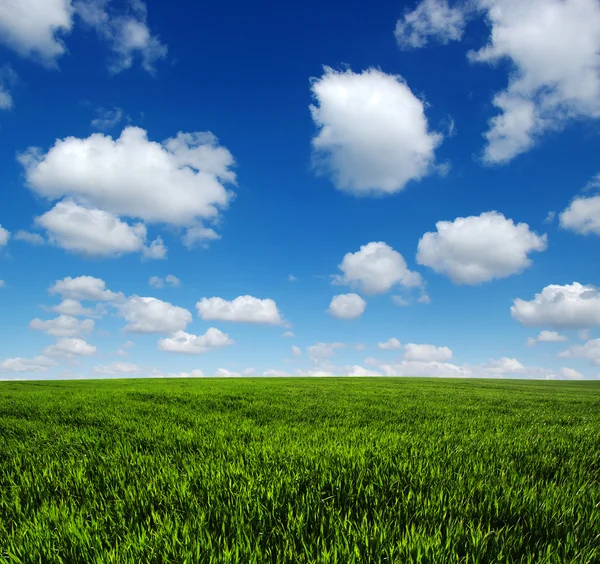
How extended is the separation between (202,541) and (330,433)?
4643 millimetres

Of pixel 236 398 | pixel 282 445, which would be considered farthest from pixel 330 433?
pixel 236 398

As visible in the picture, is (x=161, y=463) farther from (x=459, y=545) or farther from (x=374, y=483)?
(x=459, y=545)

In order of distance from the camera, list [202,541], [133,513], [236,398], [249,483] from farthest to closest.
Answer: [236,398] → [249,483] → [133,513] → [202,541]

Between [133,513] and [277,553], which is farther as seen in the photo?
[133,513]

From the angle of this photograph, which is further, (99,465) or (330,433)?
(330,433)

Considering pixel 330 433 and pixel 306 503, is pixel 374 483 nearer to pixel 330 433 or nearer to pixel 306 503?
pixel 306 503

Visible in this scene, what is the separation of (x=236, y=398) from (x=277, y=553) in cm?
1190

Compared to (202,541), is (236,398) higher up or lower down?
lower down

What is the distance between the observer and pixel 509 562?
259 centimetres

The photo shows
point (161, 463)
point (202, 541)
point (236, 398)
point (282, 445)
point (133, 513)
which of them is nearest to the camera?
point (202, 541)

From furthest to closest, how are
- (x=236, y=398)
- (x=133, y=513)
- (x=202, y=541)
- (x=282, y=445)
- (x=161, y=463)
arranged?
1. (x=236, y=398)
2. (x=282, y=445)
3. (x=161, y=463)
4. (x=133, y=513)
5. (x=202, y=541)

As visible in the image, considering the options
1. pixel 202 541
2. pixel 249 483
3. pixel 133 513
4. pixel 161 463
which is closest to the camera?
pixel 202 541

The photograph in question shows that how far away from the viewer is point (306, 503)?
3.33 meters

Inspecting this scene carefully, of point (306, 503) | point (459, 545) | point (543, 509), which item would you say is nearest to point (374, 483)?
point (306, 503)
